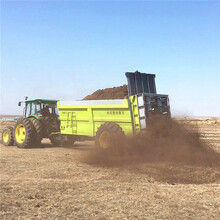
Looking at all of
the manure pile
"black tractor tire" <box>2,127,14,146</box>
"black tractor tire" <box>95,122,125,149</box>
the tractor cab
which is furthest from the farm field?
"black tractor tire" <box>2,127,14,146</box>

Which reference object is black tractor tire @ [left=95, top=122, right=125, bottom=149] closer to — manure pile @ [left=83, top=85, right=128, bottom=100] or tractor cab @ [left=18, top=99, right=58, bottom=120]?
manure pile @ [left=83, top=85, right=128, bottom=100]

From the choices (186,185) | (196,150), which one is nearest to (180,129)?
(196,150)

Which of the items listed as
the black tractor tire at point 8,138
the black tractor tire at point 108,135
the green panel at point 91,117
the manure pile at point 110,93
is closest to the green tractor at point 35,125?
the black tractor tire at point 8,138

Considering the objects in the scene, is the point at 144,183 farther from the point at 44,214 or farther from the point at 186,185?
the point at 44,214

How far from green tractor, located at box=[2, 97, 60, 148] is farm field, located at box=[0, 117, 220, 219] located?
4228mm

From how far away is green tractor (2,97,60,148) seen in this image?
1198 centimetres

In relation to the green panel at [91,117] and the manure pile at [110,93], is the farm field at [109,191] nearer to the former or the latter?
the green panel at [91,117]

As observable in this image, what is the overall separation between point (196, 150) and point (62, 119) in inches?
217

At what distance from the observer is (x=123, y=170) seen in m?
7.11

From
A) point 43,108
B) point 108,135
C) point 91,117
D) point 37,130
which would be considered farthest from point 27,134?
point 108,135

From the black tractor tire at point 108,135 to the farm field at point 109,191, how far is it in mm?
1273

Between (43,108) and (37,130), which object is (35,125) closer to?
(37,130)

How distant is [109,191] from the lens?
507 cm

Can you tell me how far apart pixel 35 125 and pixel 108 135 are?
4.21 m
